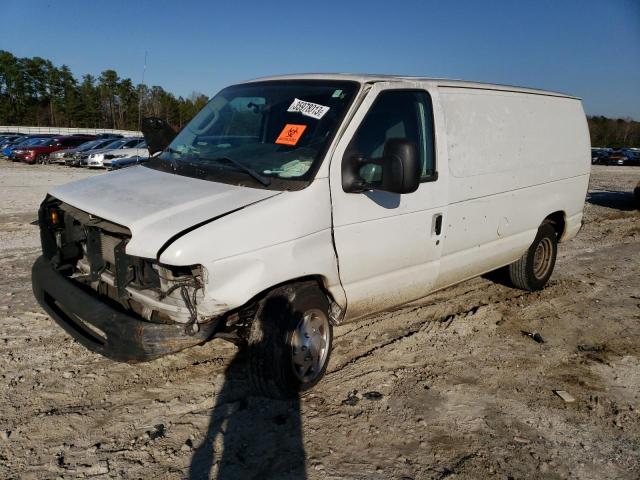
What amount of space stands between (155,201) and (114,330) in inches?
32.8

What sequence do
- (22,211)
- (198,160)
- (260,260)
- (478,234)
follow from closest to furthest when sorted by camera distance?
(260,260) < (198,160) < (478,234) < (22,211)

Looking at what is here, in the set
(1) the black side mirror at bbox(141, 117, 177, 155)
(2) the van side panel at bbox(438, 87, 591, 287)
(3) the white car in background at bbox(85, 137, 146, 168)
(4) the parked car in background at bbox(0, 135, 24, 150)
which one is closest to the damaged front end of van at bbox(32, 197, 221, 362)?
(1) the black side mirror at bbox(141, 117, 177, 155)

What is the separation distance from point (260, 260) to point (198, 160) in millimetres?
1280

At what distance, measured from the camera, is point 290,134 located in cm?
373

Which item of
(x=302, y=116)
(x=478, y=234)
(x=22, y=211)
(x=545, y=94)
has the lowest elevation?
(x=22, y=211)

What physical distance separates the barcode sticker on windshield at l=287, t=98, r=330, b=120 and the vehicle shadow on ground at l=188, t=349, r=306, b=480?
6.52 feet

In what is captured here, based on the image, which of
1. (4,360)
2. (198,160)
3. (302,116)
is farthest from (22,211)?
(302,116)

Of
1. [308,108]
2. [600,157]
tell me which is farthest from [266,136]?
[600,157]

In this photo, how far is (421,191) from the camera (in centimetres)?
404

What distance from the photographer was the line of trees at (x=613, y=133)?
7394 centimetres

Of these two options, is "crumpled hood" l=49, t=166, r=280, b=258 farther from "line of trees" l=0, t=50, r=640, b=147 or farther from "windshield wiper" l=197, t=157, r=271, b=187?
"line of trees" l=0, t=50, r=640, b=147

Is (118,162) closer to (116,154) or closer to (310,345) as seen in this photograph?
(116,154)

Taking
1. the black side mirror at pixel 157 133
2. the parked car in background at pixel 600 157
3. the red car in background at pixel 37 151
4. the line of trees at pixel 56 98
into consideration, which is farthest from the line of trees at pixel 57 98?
the black side mirror at pixel 157 133

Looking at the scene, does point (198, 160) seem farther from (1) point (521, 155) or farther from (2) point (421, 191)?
(1) point (521, 155)
